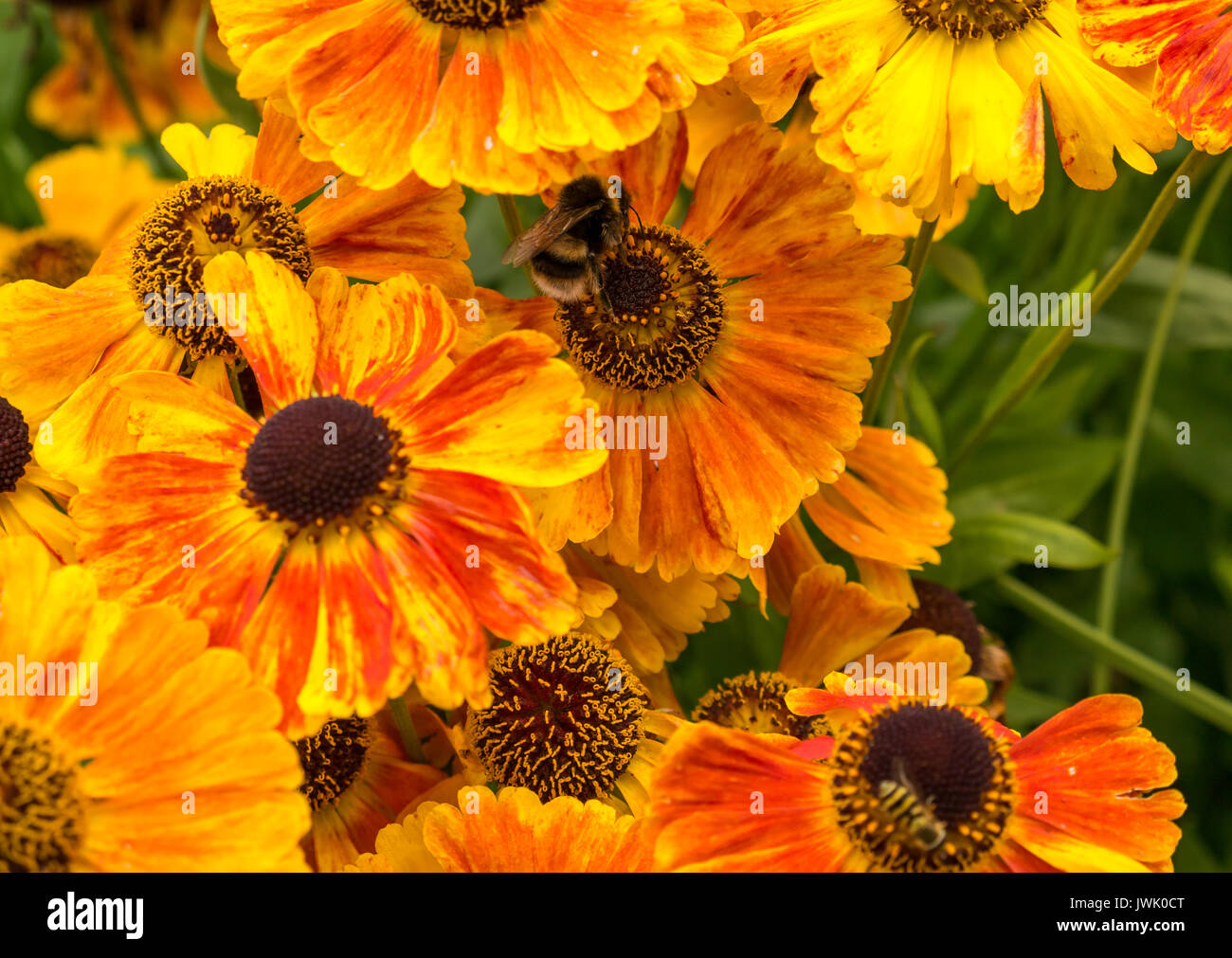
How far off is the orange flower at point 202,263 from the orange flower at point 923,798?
0.37 meters

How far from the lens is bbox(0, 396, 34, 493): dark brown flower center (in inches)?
33.9

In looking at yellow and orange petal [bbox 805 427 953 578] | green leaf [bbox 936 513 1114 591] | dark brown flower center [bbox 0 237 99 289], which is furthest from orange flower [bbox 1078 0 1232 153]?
dark brown flower center [bbox 0 237 99 289]

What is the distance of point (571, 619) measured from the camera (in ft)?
2.22

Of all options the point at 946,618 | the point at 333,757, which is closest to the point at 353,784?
the point at 333,757

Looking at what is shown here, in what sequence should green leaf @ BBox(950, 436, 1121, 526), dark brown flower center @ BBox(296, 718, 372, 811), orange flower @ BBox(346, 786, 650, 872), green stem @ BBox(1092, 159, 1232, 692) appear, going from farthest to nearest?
green leaf @ BBox(950, 436, 1121, 526) → green stem @ BBox(1092, 159, 1232, 692) → dark brown flower center @ BBox(296, 718, 372, 811) → orange flower @ BBox(346, 786, 650, 872)

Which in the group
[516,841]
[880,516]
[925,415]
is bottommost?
[516,841]

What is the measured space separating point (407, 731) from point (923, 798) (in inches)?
12.2

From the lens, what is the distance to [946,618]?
1.05 m

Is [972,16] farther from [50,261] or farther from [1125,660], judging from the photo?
[50,261]

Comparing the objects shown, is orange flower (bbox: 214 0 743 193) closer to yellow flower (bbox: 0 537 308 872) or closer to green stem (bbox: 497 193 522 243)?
green stem (bbox: 497 193 522 243)

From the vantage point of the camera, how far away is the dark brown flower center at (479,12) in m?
0.81

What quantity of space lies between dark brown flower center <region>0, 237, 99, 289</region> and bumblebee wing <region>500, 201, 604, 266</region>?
0.60m

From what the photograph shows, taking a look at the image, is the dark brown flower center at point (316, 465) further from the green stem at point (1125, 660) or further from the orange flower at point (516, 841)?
the green stem at point (1125, 660)
